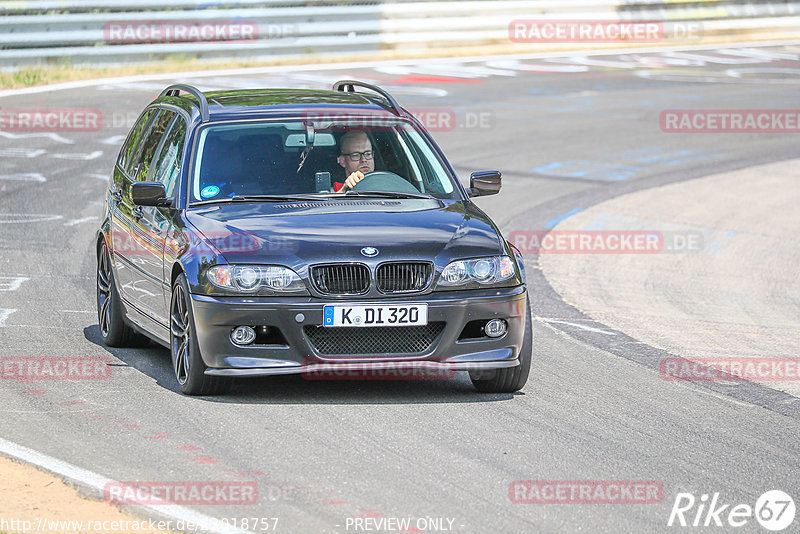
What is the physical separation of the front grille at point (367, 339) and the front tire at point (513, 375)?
55 cm

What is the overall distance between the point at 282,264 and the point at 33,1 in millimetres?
19232

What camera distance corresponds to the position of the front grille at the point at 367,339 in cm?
799

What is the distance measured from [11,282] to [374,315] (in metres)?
5.02

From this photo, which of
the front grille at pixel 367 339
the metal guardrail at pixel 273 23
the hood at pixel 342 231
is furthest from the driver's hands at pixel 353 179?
the metal guardrail at pixel 273 23

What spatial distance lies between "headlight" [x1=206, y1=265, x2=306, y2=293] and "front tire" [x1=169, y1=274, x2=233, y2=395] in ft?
0.89

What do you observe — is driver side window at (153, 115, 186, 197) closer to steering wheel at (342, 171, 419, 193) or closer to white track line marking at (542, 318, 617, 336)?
steering wheel at (342, 171, 419, 193)

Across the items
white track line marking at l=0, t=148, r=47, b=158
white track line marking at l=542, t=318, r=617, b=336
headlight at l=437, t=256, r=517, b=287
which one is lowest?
white track line marking at l=0, t=148, r=47, b=158

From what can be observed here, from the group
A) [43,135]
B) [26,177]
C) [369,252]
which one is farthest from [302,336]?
[43,135]

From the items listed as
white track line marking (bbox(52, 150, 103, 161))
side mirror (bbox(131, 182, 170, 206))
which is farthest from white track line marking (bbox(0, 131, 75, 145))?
side mirror (bbox(131, 182, 170, 206))

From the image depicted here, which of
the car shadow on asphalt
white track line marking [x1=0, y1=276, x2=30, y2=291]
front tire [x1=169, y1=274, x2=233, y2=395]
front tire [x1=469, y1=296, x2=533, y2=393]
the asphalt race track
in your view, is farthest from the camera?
white track line marking [x1=0, y1=276, x2=30, y2=291]

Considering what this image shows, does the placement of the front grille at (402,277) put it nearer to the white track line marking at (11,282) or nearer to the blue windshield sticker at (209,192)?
the blue windshield sticker at (209,192)

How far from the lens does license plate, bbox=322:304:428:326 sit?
791 centimetres

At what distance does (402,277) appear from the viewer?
805 centimetres

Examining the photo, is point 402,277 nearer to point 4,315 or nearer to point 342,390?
point 342,390
